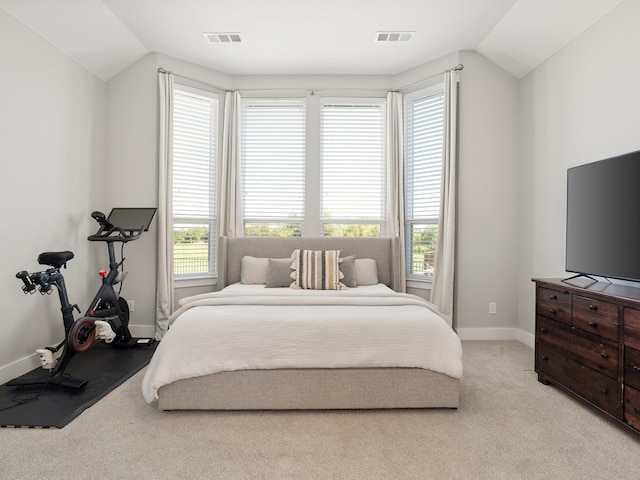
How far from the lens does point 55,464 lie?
1.79m

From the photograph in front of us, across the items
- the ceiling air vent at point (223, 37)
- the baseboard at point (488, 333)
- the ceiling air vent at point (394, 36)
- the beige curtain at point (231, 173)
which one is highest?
the ceiling air vent at point (394, 36)

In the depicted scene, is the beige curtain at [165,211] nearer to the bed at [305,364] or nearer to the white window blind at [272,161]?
the white window blind at [272,161]

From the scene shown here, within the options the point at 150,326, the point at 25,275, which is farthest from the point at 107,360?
the point at 25,275

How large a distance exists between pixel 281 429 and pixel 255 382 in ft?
1.06

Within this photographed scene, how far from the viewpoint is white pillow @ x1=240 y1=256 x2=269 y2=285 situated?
395cm

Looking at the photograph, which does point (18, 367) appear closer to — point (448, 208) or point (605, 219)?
point (448, 208)

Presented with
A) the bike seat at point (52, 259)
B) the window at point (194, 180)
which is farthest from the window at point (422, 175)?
the bike seat at point (52, 259)

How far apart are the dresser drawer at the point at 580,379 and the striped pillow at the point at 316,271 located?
1.76 meters

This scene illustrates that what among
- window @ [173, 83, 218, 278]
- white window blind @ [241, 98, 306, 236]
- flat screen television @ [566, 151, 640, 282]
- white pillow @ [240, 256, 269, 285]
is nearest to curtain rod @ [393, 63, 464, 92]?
white window blind @ [241, 98, 306, 236]

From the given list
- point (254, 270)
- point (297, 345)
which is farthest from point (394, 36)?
point (297, 345)

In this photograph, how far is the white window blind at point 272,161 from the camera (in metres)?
4.55

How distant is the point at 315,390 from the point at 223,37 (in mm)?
3416

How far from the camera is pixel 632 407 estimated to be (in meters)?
2.03

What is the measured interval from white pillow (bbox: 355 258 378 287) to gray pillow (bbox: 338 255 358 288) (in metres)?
0.13
